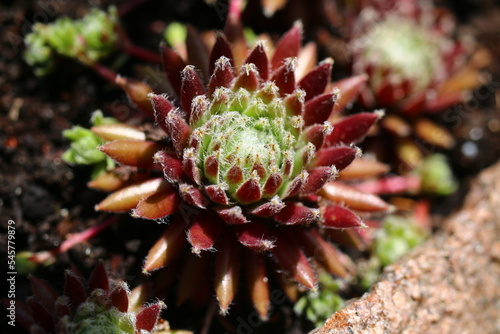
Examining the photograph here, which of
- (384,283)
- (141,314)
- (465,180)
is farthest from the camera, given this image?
(465,180)

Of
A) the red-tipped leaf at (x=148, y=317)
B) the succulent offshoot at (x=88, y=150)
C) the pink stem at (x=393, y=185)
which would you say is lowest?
the pink stem at (x=393, y=185)

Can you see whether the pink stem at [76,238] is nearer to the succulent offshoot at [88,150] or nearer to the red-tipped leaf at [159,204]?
the succulent offshoot at [88,150]

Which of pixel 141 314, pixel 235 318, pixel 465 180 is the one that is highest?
pixel 141 314

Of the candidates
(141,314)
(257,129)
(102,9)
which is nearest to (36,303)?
(141,314)

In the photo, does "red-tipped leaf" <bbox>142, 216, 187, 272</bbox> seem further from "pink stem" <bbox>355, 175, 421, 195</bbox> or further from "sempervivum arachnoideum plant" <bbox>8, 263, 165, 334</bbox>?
"pink stem" <bbox>355, 175, 421, 195</bbox>

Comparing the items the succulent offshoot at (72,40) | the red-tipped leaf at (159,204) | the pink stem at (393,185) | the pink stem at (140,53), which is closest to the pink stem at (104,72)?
the succulent offshoot at (72,40)

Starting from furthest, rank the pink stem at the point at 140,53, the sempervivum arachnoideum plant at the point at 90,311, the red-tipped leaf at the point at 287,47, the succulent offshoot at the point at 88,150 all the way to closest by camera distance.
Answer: the pink stem at the point at 140,53 < the succulent offshoot at the point at 88,150 < the red-tipped leaf at the point at 287,47 < the sempervivum arachnoideum plant at the point at 90,311

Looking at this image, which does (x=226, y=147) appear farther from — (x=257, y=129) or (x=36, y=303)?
(x=36, y=303)
